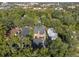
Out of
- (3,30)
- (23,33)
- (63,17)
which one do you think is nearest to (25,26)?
(23,33)

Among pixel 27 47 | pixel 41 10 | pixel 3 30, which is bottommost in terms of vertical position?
pixel 27 47

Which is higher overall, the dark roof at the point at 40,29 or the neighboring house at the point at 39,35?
the dark roof at the point at 40,29

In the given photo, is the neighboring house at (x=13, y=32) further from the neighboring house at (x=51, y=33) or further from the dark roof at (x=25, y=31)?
the neighboring house at (x=51, y=33)

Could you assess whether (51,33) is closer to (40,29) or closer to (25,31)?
(40,29)

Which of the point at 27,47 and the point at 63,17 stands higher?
the point at 63,17

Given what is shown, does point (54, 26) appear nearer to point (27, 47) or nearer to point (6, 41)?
point (27, 47)

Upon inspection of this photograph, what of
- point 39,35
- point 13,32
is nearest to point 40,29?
point 39,35

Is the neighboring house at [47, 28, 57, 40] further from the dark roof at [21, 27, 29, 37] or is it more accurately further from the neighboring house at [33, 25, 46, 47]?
the dark roof at [21, 27, 29, 37]

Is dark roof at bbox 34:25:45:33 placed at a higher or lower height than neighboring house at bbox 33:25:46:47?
higher

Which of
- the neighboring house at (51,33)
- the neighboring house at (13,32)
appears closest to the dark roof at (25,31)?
the neighboring house at (13,32)

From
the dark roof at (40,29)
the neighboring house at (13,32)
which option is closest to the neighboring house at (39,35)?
the dark roof at (40,29)

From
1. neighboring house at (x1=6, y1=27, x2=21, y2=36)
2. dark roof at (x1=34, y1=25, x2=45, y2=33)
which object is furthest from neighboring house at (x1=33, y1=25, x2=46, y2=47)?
neighboring house at (x1=6, y1=27, x2=21, y2=36)
